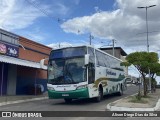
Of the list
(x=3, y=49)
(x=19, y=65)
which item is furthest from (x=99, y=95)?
(x=3, y=49)

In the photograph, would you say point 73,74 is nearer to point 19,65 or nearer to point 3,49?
point 3,49

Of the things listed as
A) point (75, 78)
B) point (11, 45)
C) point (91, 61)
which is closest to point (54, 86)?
point (75, 78)

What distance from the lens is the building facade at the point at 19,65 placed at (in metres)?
30.4

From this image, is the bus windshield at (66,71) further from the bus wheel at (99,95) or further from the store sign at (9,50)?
the store sign at (9,50)

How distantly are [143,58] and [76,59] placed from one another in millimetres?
8536

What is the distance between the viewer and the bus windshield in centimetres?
2080

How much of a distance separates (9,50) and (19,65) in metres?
1.64

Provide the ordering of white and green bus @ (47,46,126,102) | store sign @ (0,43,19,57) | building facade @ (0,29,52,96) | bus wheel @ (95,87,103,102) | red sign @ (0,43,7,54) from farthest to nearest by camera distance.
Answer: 1. building facade @ (0,29,52,96)
2. store sign @ (0,43,19,57)
3. red sign @ (0,43,7,54)
4. bus wheel @ (95,87,103,102)
5. white and green bus @ (47,46,126,102)

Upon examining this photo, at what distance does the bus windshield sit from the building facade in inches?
277

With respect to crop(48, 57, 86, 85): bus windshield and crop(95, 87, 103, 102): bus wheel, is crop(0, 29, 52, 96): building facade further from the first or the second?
crop(95, 87, 103, 102): bus wheel

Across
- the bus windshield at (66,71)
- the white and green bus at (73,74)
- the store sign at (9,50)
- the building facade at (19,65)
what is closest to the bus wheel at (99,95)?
the white and green bus at (73,74)

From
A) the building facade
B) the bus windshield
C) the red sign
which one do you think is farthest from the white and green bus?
the red sign

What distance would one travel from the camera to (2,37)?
30.3m

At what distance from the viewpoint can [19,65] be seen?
30984 millimetres
